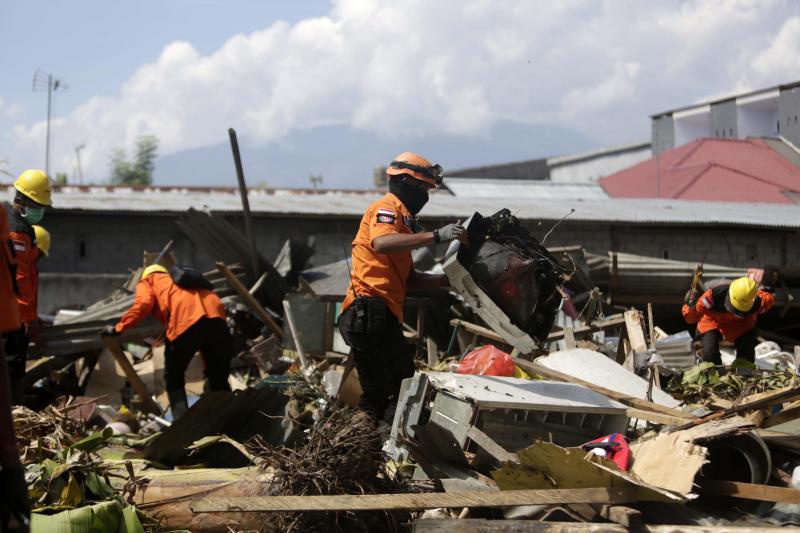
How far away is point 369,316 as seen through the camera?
4.64 metres

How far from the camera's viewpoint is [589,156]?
107 feet

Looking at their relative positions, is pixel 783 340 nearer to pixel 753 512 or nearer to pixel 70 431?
pixel 753 512

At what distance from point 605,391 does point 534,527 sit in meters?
1.73

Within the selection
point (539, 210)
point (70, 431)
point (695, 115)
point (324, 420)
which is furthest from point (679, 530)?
point (695, 115)

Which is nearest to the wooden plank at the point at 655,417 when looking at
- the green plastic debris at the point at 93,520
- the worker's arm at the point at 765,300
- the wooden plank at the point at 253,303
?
the green plastic debris at the point at 93,520

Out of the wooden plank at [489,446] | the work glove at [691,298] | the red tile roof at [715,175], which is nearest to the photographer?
the wooden plank at [489,446]

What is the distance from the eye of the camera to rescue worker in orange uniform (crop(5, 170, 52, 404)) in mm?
6055

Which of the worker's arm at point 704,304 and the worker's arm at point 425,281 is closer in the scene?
the worker's arm at point 425,281

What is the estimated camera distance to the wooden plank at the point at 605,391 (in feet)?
14.8

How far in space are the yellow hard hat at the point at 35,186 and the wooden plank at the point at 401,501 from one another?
3739 mm

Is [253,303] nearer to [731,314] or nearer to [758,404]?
[731,314]

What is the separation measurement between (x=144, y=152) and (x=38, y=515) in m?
63.1

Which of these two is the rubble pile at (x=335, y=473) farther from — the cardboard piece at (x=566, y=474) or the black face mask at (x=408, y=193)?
the black face mask at (x=408, y=193)

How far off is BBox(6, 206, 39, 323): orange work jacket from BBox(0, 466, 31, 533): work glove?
410 cm
